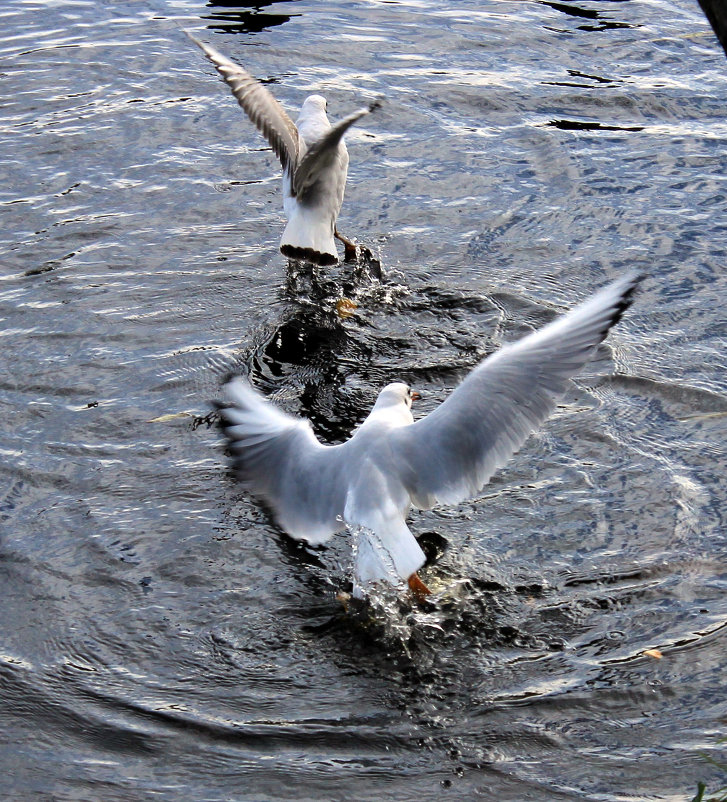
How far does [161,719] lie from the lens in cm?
445

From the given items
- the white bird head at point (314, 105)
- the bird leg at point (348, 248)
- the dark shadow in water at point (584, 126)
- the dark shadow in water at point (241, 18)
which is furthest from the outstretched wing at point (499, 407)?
the dark shadow in water at point (241, 18)

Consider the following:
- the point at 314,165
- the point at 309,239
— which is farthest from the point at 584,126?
the point at 309,239

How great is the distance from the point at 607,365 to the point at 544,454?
111 centimetres

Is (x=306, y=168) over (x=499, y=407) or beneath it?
beneath

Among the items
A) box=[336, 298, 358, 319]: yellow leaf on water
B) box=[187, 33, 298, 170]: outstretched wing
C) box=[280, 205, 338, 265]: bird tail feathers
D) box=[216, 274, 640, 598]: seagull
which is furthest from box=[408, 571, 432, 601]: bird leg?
box=[187, 33, 298, 170]: outstretched wing

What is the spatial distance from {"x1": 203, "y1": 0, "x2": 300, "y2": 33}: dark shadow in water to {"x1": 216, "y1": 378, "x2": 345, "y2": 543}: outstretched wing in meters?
8.20

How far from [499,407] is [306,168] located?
369 centimetres

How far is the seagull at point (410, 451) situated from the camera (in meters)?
4.98

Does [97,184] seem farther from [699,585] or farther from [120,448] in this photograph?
[699,585]

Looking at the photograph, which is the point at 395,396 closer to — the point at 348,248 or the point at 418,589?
the point at 418,589

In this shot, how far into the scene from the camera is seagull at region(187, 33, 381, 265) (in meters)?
7.84

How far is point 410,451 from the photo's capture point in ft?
17.2

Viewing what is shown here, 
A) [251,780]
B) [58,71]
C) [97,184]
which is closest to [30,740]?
[251,780]

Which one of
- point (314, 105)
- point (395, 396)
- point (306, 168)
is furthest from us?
point (314, 105)
